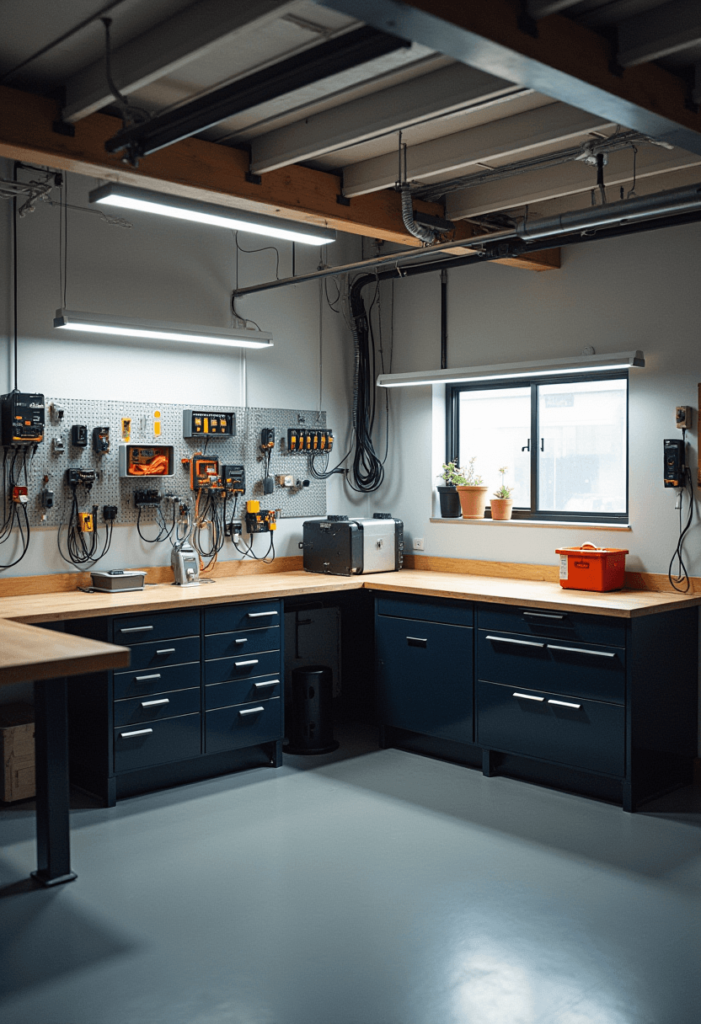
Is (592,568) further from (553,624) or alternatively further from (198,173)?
(198,173)

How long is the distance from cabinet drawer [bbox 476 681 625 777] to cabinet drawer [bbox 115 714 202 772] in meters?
1.48

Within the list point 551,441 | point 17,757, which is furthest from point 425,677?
point 17,757

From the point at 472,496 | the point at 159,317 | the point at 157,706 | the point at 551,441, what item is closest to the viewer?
the point at 157,706

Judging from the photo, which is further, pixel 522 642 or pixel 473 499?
pixel 473 499

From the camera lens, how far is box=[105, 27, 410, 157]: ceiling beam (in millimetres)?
2600

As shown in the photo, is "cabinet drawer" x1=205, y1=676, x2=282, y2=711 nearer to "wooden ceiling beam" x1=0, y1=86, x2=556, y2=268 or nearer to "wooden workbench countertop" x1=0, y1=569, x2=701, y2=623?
"wooden workbench countertop" x1=0, y1=569, x2=701, y2=623

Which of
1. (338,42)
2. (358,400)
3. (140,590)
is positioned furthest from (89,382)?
(338,42)

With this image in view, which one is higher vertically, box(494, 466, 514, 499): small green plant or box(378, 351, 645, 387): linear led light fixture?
box(378, 351, 645, 387): linear led light fixture

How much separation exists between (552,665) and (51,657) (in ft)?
8.20

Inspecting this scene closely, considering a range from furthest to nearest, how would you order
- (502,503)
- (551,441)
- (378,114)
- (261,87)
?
(502,503), (551,441), (378,114), (261,87)

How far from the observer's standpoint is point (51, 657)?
3.06 m

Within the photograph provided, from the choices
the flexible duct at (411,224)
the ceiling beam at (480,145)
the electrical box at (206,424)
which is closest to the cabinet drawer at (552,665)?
the electrical box at (206,424)

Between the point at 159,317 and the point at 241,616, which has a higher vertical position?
the point at 159,317

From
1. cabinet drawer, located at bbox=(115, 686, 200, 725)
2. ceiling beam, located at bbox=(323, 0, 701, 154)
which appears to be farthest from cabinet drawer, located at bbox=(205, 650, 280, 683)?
ceiling beam, located at bbox=(323, 0, 701, 154)
